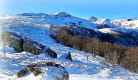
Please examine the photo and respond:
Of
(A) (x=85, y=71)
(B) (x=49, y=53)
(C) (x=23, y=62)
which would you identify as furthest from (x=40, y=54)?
(A) (x=85, y=71)

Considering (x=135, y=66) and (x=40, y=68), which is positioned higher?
(x=40, y=68)

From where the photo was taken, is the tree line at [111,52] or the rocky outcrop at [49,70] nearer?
the rocky outcrop at [49,70]

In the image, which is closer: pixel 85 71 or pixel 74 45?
pixel 85 71

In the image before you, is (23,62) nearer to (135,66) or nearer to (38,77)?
(38,77)

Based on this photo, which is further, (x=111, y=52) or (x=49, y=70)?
(x=111, y=52)

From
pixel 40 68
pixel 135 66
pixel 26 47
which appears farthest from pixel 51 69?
pixel 135 66

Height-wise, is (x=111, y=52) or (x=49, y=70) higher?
(x=49, y=70)

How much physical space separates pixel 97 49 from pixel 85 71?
54.8 m

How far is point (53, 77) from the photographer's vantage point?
2373 cm

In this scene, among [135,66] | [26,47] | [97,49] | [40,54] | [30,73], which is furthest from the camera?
[97,49]

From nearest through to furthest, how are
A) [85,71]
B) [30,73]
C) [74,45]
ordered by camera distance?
[30,73], [85,71], [74,45]

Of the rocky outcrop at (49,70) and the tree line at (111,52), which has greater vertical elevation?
the rocky outcrop at (49,70)

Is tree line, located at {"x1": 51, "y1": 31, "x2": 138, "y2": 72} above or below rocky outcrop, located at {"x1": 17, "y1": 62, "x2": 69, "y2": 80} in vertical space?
below

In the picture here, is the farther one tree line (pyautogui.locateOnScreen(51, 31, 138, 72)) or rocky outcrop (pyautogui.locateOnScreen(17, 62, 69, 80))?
tree line (pyautogui.locateOnScreen(51, 31, 138, 72))
